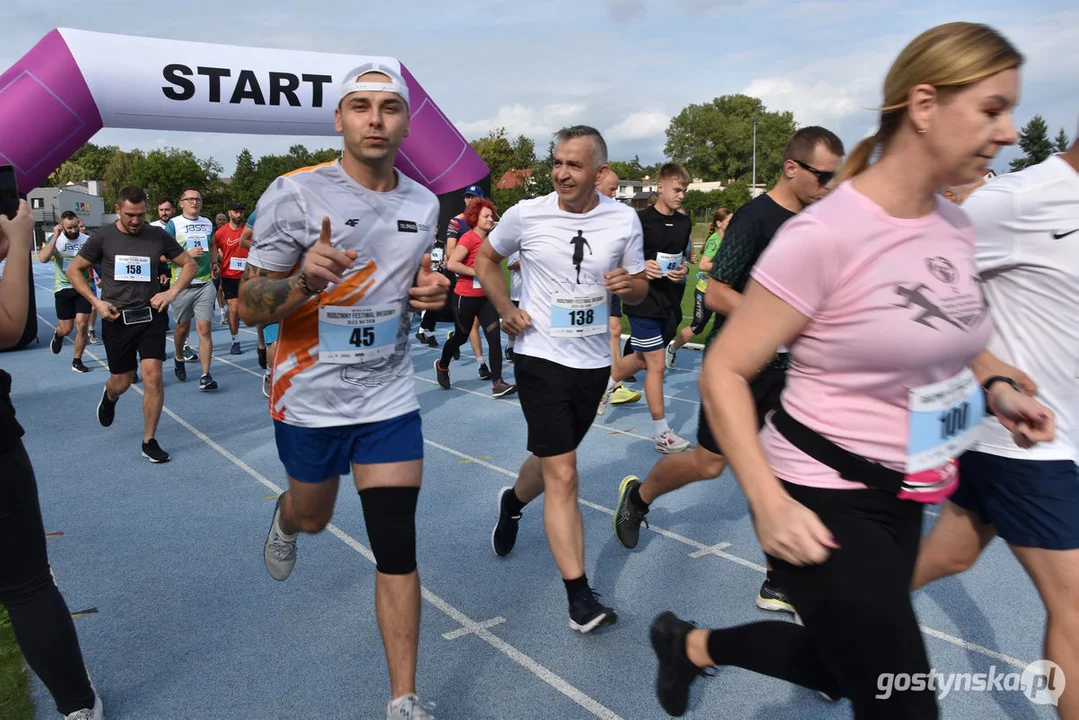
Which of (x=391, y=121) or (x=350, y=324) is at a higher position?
(x=391, y=121)

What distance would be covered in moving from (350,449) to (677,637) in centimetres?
141

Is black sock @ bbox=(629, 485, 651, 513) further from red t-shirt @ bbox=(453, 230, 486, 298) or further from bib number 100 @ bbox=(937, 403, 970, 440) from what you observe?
red t-shirt @ bbox=(453, 230, 486, 298)

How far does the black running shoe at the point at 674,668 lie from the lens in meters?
2.27

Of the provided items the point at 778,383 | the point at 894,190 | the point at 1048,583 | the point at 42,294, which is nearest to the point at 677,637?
the point at 1048,583

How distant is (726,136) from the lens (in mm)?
101938

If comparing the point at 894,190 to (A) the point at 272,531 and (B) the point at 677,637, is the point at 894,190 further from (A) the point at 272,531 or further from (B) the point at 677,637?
(A) the point at 272,531

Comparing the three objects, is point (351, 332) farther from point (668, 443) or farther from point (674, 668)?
point (668, 443)

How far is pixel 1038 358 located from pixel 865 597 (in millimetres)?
1158

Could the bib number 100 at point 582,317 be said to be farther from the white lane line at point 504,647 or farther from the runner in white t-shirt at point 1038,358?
the runner in white t-shirt at point 1038,358

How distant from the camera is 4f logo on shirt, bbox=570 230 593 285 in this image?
12.9 feet

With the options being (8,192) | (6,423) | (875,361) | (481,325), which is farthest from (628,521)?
(481,325)

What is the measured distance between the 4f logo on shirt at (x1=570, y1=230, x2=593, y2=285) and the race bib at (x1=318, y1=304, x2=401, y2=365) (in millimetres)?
1208

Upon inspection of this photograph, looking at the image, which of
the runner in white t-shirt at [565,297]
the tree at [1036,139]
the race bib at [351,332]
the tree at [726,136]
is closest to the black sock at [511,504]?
the runner in white t-shirt at [565,297]

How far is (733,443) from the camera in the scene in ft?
5.48
